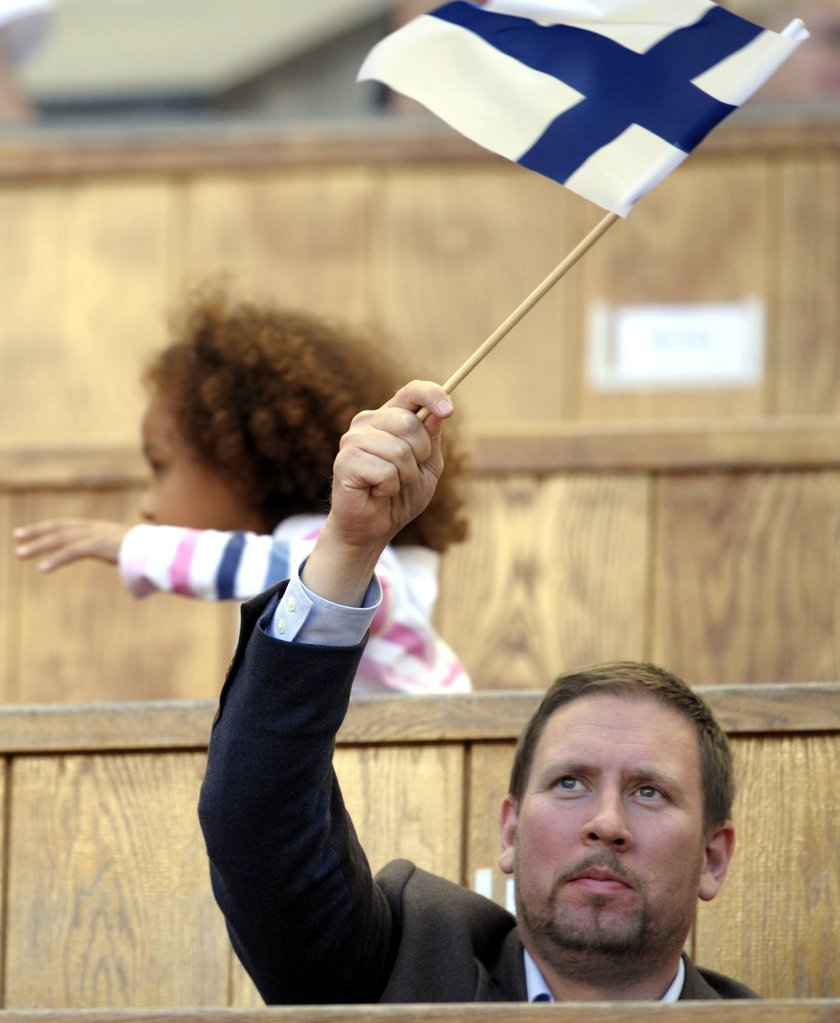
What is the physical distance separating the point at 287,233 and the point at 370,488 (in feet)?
9.71

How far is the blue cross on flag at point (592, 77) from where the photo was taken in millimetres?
2561

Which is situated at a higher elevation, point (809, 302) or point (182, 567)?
point (809, 302)

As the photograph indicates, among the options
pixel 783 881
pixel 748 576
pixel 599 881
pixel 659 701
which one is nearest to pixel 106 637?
pixel 748 576

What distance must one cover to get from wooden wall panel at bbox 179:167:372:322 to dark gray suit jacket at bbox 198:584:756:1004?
2.69 m

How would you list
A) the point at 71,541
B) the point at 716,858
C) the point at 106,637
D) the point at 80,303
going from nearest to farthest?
1. the point at 716,858
2. the point at 71,541
3. the point at 106,637
4. the point at 80,303

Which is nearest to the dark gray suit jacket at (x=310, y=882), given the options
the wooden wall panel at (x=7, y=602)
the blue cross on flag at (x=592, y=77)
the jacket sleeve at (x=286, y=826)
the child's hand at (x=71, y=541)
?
the jacket sleeve at (x=286, y=826)

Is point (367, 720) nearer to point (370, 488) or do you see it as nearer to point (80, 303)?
point (370, 488)

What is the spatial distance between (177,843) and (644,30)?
116 centimetres

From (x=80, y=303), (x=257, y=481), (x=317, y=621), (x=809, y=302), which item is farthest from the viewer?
(x=80, y=303)

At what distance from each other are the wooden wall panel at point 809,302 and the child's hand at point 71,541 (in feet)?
5.99

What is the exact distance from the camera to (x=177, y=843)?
2.72m

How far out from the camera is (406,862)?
8.09ft

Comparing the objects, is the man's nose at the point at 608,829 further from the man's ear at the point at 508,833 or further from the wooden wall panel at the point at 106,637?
the wooden wall panel at the point at 106,637

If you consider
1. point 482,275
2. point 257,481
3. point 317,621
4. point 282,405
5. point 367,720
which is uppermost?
point 482,275
